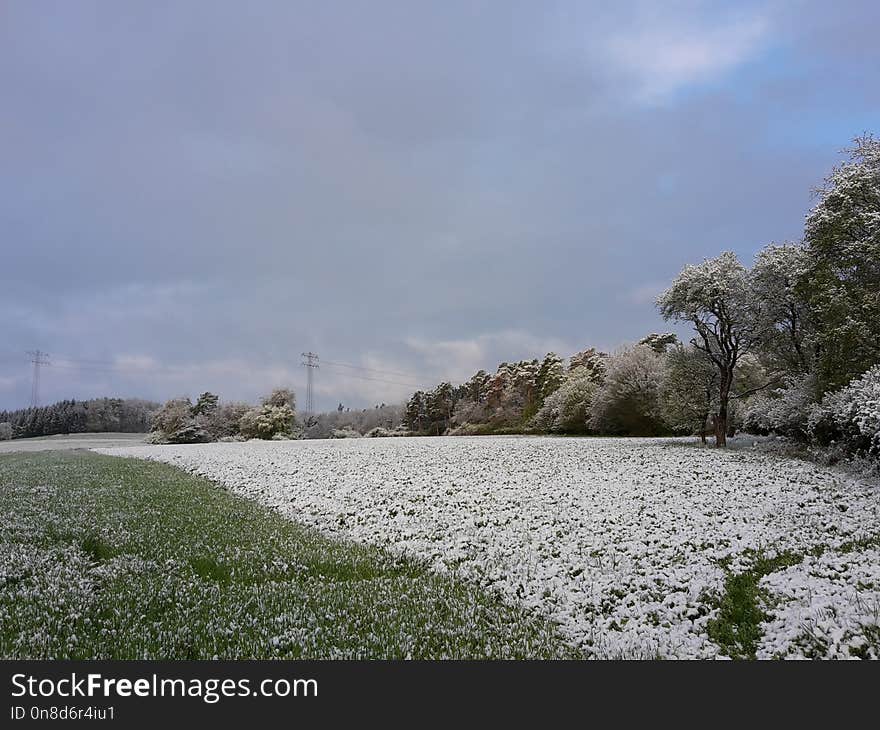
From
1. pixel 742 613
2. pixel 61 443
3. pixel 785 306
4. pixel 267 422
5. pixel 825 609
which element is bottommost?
pixel 61 443

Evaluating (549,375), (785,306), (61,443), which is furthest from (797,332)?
(61,443)

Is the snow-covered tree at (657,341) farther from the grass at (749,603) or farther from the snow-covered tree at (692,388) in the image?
the grass at (749,603)

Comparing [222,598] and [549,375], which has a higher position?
[549,375]

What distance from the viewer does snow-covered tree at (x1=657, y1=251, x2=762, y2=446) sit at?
2681 cm

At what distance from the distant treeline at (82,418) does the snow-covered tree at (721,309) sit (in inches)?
4027

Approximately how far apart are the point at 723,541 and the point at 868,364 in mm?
13492

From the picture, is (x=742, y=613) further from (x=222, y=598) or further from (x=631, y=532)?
(x=222, y=598)

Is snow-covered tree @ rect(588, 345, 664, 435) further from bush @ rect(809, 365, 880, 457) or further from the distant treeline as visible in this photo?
the distant treeline

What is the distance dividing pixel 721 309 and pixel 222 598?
27707 millimetres

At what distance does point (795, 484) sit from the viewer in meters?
16.6

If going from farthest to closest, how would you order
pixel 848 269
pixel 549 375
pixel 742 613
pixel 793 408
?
pixel 549 375 → pixel 793 408 → pixel 848 269 → pixel 742 613

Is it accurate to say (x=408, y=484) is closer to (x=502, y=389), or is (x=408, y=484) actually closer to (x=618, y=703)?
(x=618, y=703)

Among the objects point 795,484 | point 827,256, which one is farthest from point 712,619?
point 827,256

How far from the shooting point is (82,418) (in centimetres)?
10469
